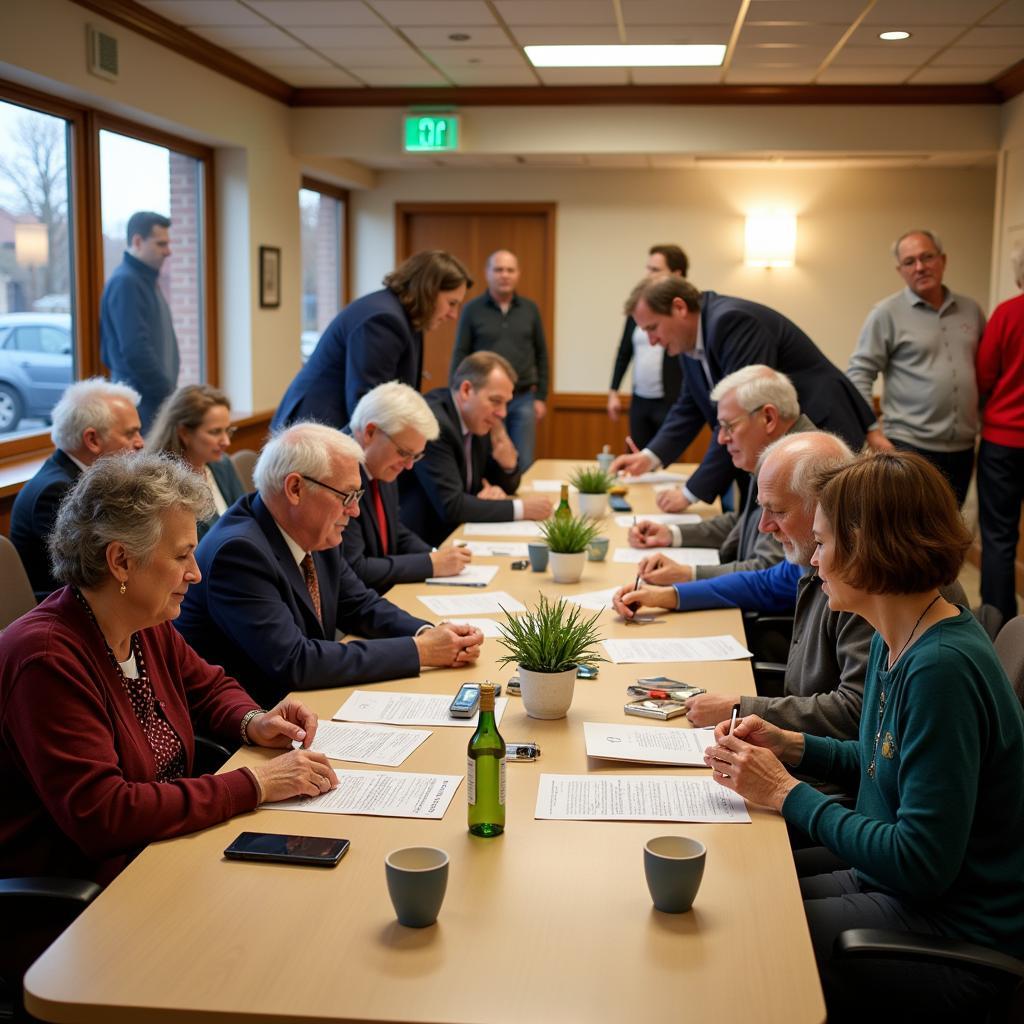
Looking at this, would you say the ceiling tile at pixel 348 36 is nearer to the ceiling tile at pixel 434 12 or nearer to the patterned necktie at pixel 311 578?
the ceiling tile at pixel 434 12

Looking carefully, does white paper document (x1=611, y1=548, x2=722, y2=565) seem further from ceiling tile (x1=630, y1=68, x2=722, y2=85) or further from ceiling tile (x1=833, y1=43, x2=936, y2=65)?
ceiling tile (x1=630, y1=68, x2=722, y2=85)

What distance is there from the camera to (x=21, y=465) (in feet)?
15.5

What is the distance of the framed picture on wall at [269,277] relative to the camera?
7000mm

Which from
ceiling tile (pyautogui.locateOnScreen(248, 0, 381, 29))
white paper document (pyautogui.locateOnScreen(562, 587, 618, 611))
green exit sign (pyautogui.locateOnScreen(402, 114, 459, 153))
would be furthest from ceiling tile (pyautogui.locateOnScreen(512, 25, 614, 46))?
white paper document (pyautogui.locateOnScreen(562, 587, 618, 611))

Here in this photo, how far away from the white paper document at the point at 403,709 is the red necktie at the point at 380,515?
1338 millimetres

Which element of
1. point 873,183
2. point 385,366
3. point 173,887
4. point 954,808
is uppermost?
point 873,183

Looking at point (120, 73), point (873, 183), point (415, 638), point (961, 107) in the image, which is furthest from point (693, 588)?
point (873, 183)

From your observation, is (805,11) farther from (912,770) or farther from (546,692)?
(912,770)

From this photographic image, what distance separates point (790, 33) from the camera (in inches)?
220

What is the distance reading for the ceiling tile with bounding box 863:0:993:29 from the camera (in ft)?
16.4

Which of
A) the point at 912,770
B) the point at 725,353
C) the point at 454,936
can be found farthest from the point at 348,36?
the point at 454,936

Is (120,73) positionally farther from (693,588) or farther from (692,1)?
(693,588)

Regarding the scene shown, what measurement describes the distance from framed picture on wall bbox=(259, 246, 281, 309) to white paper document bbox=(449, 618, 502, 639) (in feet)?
14.8

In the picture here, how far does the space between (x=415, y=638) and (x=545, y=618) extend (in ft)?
1.53
